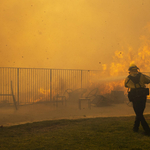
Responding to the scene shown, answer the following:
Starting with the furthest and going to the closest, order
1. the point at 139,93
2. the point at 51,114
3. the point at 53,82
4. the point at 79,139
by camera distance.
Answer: the point at 53,82
the point at 51,114
the point at 139,93
the point at 79,139

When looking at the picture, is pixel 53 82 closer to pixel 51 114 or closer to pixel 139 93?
pixel 51 114

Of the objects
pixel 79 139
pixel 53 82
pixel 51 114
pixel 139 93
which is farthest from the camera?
pixel 53 82

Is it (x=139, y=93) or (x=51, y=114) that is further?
(x=51, y=114)

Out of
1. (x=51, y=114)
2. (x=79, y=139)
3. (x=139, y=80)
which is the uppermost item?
(x=139, y=80)

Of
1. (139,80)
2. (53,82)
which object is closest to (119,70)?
(53,82)

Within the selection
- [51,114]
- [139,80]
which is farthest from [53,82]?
[139,80]

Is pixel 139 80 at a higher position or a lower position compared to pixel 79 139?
higher

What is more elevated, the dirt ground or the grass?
the grass

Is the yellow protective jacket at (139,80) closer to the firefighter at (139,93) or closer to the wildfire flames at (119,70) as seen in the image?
the firefighter at (139,93)

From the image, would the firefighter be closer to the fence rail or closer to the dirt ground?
the dirt ground

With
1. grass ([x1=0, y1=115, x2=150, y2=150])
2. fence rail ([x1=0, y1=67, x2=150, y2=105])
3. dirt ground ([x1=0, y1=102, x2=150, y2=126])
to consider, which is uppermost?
fence rail ([x1=0, y1=67, x2=150, y2=105])

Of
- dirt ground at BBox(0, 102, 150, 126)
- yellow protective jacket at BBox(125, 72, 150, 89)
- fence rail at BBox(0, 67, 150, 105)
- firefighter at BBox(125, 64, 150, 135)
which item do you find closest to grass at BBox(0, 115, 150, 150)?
firefighter at BBox(125, 64, 150, 135)

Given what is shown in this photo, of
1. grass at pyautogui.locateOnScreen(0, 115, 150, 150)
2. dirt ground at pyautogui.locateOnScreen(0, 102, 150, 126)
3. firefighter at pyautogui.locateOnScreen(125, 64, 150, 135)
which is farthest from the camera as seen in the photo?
dirt ground at pyautogui.locateOnScreen(0, 102, 150, 126)

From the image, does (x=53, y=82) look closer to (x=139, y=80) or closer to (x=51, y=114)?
(x=51, y=114)
